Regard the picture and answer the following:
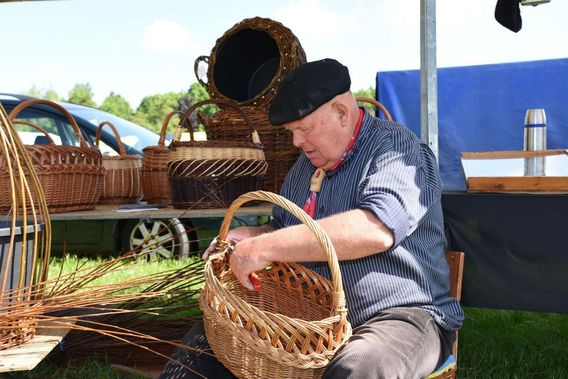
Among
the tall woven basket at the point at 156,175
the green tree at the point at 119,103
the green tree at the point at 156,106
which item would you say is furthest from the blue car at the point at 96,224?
the green tree at the point at 119,103

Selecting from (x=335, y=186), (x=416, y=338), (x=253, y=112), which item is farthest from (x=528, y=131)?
(x=253, y=112)

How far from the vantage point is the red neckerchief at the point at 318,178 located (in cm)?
171

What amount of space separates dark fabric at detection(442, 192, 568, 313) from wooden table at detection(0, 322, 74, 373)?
1123mm

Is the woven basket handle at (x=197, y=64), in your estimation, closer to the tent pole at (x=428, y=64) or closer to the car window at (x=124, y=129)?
the tent pole at (x=428, y=64)

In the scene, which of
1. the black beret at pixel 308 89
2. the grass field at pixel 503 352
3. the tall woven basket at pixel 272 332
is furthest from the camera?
the grass field at pixel 503 352

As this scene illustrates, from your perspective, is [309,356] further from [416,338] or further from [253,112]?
[253,112]

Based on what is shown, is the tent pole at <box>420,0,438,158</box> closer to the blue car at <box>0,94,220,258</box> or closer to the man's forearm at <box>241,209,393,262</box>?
the man's forearm at <box>241,209,393,262</box>

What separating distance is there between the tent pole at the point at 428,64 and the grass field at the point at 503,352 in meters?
0.90

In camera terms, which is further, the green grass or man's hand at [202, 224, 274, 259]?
the green grass

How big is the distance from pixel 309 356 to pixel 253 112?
169 centimetres

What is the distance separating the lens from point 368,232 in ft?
4.70

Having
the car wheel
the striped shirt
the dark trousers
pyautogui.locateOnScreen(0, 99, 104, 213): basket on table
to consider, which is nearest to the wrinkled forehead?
the striped shirt

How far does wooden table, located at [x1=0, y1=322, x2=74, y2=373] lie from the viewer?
4.88 ft

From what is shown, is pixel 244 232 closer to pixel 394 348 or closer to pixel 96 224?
pixel 394 348
